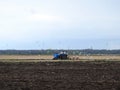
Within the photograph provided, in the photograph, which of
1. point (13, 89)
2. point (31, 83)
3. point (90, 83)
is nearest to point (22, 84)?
point (31, 83)

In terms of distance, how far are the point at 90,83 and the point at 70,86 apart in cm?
265

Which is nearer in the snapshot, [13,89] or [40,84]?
[13,89]

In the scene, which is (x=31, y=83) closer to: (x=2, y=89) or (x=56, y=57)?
(x=2, y=89)

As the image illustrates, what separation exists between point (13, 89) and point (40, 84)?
3401 millimetres

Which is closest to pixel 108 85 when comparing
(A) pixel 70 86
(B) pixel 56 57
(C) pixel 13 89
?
(A) pixel 70 86

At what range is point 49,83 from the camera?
105ft

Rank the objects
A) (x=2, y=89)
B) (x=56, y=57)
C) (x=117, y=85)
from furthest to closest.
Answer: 1. (x=56, y=57)
2. (x=117, y=85)
3. (x=2, y=89)

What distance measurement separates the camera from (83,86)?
29.8 m

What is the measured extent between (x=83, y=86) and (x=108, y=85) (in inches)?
77.6

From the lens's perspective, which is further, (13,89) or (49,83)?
(49,83)

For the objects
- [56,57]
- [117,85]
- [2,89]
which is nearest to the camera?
[2,89]

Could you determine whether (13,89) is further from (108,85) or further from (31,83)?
(108,85)

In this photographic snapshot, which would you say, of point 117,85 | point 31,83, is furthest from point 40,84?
point 117,85

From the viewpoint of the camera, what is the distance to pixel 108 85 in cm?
3044
